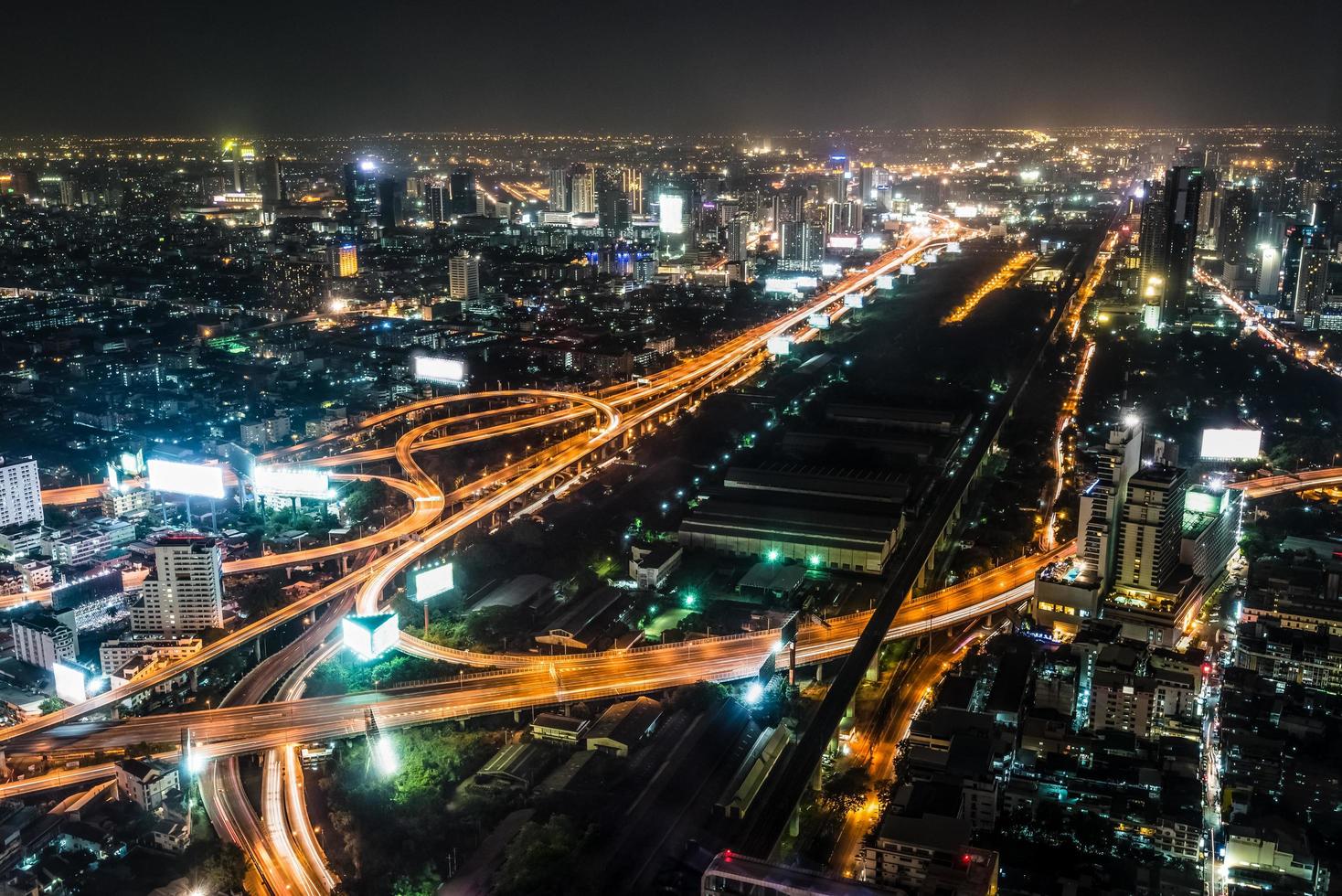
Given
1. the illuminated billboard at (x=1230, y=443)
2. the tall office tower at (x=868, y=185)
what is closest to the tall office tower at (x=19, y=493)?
the illuminated billboard at (x=1230, y=443)

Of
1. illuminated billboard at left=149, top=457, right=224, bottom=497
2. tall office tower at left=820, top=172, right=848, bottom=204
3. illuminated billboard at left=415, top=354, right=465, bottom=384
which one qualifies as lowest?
illuminated billboard at left=149, top=457, right=224, bottom=497

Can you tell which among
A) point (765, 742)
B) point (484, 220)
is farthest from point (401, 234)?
point (765, 742)

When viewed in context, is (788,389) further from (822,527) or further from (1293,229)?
(1293,229)

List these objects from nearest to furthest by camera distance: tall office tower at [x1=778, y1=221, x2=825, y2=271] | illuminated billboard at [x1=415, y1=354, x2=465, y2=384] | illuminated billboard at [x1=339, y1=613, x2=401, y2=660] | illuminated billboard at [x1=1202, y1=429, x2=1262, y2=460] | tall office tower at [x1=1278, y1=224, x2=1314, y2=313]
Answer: illuminated billboard at [x1=339, y1=613, x2=401, y2=660] → illuminated billboard at [x1=1202, y1=429, x2=1262, y2=460] → illuminated billboard at [x1=415, y1=354, x2=465, y2=384] → tall office tower at [x1=1278, y1=224, x2=1314, y2=313] → tall office tower at [x1=778, y1=221, x2=825, y2=271]

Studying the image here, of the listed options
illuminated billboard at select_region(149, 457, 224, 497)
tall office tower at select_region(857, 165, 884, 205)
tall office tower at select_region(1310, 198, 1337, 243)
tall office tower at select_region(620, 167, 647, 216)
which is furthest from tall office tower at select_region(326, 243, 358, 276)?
tall office tower at select_region(1310, 198, 1337, 243)

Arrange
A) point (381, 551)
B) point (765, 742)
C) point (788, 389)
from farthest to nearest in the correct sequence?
point (788, 389)
point (381, 551)
point (765, 742)

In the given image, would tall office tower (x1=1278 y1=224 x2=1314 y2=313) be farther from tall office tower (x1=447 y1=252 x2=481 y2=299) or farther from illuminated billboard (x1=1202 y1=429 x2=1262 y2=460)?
tall office tower (x1=447 y1=252 x2=481 y2=299)

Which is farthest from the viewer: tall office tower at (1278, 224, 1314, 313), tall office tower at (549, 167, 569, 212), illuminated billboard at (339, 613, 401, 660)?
tall office tower at (549, 167, 569, 212)

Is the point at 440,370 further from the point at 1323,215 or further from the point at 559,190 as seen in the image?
the point at 559,190

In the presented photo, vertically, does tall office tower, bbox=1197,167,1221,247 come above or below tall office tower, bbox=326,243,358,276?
above
